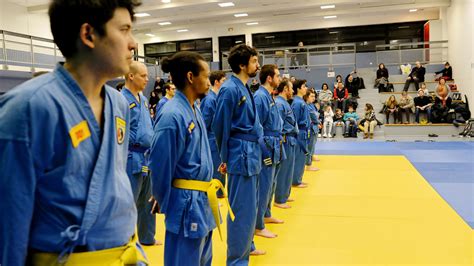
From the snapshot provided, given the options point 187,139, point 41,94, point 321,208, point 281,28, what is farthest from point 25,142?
point 281,28

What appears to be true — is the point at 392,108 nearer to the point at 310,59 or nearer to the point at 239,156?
the point at 310,59

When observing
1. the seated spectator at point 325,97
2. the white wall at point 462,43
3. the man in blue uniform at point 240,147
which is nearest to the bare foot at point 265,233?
the man in blue uniform at point 240,147

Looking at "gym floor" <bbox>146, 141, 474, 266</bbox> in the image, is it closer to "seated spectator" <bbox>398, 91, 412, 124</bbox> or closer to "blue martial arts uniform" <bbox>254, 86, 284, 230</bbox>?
"blue martial arts uniform" <bbox>254, 86, 284, 230</bbox>

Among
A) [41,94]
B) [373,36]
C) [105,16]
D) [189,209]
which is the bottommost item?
[189,209]

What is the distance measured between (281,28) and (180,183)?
72.6 ft

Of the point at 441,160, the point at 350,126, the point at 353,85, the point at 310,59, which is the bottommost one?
the point at 441,160

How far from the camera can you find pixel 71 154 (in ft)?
3.91

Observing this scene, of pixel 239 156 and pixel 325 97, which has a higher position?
pixel 325 97

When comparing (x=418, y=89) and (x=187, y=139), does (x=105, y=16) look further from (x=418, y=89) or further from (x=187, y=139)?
(x=418, y=89)

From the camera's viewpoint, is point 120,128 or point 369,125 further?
point 369,125

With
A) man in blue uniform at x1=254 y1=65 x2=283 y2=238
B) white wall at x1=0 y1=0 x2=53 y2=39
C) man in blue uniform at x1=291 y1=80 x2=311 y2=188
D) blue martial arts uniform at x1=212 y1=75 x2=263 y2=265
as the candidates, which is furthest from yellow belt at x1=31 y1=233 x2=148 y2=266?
white wall at x1=0 y1=0 x2=53 y2=39

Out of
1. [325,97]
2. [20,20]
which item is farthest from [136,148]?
[20,20]

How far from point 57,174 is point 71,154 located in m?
0.07

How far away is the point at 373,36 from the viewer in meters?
22.3
